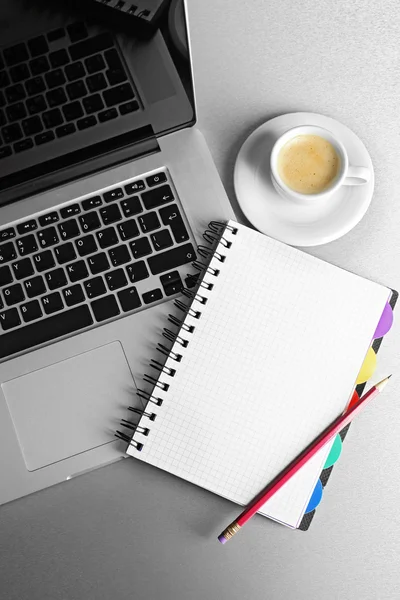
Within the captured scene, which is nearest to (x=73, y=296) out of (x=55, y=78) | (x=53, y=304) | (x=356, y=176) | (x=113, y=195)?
(x=53, y=304)

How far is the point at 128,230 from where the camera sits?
674mm

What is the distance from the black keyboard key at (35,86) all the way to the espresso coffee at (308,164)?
0.84ft

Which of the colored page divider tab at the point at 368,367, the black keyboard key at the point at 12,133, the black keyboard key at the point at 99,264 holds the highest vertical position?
the black keyboard key at the point at 12,133

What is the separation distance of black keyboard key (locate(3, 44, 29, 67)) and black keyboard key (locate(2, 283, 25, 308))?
0.76ft

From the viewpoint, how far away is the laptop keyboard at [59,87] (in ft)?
1.89

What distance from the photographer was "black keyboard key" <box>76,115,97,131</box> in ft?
2.10

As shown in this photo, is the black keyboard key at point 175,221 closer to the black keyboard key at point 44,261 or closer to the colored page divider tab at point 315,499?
the black keyboard key at point 44,261

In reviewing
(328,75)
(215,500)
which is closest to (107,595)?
(215,500)

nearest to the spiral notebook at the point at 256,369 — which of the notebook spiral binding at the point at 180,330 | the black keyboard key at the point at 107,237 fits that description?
the notebook spiral binding at the point at 180,330

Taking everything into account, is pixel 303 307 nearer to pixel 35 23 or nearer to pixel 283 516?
pixel 283 516

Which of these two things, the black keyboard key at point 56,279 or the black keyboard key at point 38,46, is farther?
the black keyboard key at point 56,279

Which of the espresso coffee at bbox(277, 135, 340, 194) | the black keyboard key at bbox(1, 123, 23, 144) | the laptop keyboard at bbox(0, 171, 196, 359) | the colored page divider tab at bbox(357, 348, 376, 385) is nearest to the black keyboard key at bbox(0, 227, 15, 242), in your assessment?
the laptop keyboard at bbox(0, 171, 196, 359)

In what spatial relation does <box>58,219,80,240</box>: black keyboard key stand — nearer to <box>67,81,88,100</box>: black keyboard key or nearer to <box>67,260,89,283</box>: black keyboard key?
<box>67,260,89,283</box>: black keyboard key

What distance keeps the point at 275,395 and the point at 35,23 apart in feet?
1.41
